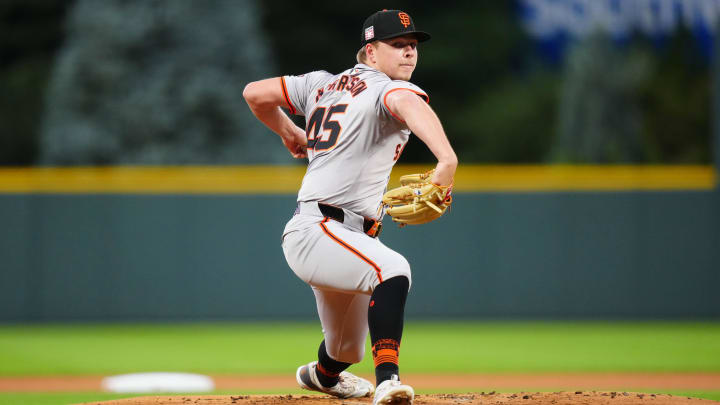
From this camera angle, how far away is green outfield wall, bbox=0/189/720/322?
1009 centimetres

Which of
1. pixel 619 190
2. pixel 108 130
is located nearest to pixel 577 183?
pixel 619 190

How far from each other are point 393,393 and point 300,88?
4.83ft

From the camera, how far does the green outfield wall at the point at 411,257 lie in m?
10.1

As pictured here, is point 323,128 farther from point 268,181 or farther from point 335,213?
point 268,181

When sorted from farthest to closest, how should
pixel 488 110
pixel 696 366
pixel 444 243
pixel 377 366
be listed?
pixel 488 110
pixel 444 243
pixel 696 366
pixel 377 366

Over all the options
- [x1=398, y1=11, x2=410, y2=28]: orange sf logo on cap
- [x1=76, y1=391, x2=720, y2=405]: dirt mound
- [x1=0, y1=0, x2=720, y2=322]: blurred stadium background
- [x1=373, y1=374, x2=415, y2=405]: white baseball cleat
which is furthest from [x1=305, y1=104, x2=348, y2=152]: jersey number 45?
[x1=0, y1=0, x2=720, y2=322]: blurred stadium background

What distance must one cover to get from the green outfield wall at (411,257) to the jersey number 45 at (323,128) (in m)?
5.94

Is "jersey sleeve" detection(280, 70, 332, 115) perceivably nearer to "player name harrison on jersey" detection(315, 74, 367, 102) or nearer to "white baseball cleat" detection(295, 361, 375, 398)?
"player name harrison on jersey" detection(315, 74, 367, 102)

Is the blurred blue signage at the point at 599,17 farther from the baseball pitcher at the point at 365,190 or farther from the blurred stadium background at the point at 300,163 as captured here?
the baseball pitcher at the point at 365,190

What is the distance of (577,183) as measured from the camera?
34.5ft

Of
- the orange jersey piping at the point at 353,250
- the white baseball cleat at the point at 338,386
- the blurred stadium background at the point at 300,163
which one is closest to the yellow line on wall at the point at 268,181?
the blurred stadium background at the point at 300,163

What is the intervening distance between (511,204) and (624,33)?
10177mm

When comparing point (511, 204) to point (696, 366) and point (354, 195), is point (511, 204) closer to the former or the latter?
point (696, 366)

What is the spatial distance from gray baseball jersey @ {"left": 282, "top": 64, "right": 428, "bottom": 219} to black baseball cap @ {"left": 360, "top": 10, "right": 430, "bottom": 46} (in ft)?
0.50
